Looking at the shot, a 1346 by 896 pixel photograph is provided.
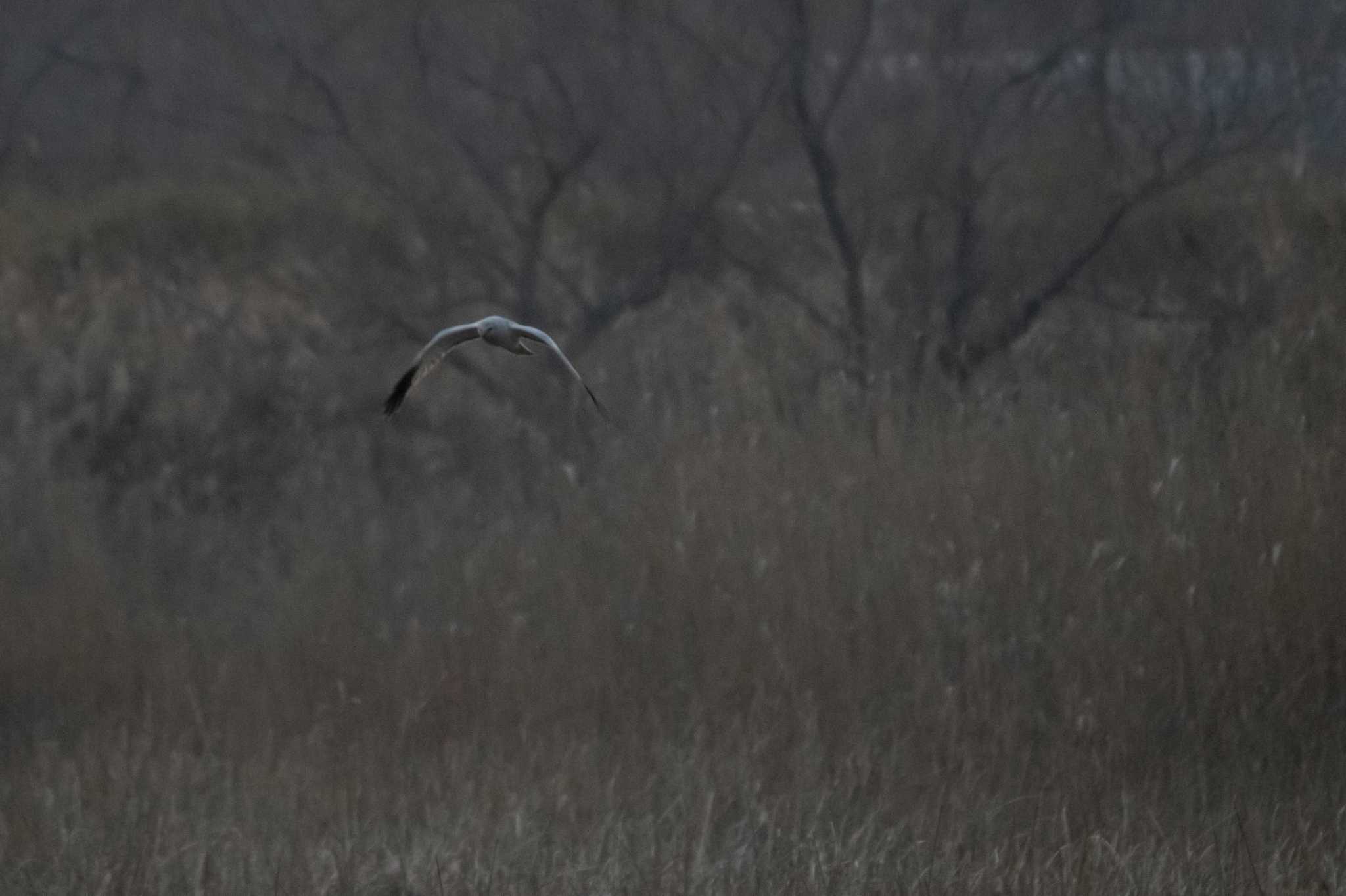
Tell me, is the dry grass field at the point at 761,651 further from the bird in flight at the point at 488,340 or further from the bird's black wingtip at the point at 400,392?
the bird in flight at the point at 488,340

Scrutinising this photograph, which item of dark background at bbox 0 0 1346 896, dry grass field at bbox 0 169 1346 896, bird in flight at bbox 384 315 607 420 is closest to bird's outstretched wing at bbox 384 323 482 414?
bird in flight at bbox 384 315 607 420

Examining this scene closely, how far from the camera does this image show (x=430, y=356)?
316 centimetres

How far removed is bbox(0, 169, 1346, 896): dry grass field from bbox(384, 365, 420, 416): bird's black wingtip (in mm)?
1194

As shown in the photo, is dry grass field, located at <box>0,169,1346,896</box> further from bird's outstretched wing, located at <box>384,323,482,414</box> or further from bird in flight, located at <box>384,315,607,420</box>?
bird in flight, located at <box>384,315,607,420</box>

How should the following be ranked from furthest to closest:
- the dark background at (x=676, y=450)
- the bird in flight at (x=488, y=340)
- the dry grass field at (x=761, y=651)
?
the dark background at (x=676, y=450), the dry grass field at (x=761, y=651), the bird in flight at (x=488, y=340)

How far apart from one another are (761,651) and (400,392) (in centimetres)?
279

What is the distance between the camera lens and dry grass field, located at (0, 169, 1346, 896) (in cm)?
451

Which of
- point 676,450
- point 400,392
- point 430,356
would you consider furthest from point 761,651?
point 430,356

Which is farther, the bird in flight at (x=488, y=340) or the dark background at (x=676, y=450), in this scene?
the dark background at (x=676, y=450)

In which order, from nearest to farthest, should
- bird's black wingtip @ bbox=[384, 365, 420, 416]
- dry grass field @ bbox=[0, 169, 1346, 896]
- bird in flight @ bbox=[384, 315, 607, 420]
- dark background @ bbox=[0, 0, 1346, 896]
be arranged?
bird in flight @ bbox=[384, 315, 607, 420] → bird's black wingtip @ bbox=[384, 365, 420, 416] → dry grass field @ bbox=[0, 169, 1346, 896] → dark background @ bbox=[0, 0, 1346, 896]

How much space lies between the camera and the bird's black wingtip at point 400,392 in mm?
3246

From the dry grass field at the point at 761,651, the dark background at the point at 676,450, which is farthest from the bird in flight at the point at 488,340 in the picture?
the dark background at the point at 676,450

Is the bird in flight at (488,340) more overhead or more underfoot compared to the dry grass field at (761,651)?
more overhead

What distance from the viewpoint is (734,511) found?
20.5ft
